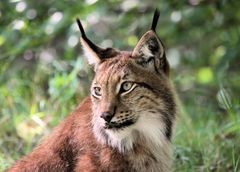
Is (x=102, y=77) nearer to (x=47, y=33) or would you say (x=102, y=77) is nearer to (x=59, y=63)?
(x=47, y=33)

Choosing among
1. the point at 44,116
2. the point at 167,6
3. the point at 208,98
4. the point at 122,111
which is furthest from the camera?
the point at 208,98

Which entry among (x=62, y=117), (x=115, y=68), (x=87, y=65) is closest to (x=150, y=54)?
(x=115, y=68)

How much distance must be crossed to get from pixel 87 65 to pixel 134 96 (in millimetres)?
3180

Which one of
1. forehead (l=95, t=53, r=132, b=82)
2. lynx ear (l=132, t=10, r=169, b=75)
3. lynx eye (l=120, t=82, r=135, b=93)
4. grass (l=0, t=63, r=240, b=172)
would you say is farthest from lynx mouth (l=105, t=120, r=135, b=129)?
grass (l=0, t=63, r=240, b=172)

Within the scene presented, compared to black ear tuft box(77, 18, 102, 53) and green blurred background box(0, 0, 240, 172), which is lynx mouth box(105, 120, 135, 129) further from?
green blurred background box(0, 0, 240, 172)

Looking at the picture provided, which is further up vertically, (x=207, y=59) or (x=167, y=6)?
(x=167, y=6)

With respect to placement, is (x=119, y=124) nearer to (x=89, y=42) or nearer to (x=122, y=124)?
(x=122, y=124)

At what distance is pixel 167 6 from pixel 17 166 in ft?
11.5

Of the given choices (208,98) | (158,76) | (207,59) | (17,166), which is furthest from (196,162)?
(207,59)

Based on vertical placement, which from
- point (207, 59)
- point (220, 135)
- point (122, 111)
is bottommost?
point (207, 59)

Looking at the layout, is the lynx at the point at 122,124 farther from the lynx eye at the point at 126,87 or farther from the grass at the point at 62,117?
the grass at the point at 62,117

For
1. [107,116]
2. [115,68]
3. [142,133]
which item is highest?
[115,68]

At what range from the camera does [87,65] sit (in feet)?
29.5

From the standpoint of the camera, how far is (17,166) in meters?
5.99
